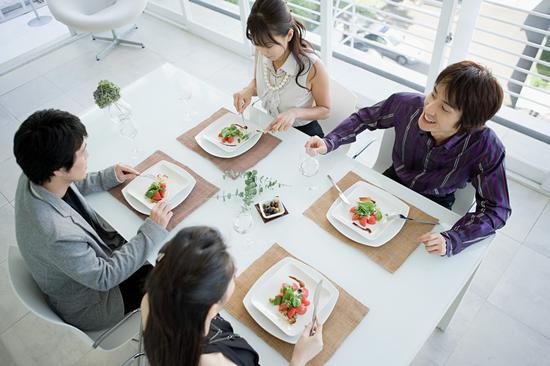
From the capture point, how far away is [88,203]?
163cm

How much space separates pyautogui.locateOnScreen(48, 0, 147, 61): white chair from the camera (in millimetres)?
3471

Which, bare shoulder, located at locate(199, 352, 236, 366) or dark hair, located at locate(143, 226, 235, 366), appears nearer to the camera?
dark hair, located at locate(143, 226, 235, 366)

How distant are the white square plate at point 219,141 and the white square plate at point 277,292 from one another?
1.93ft

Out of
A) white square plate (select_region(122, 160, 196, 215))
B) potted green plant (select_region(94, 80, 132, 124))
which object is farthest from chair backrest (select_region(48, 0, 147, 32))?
white square plate (select_region(122, 160, 196, 215))

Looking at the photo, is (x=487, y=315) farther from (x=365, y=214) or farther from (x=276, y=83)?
(x=276, y=83)

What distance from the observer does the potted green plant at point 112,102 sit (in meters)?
1.72

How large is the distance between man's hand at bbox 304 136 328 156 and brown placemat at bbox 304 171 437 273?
0.58ft

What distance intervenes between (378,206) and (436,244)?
255mm

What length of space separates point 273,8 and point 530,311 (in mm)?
1886

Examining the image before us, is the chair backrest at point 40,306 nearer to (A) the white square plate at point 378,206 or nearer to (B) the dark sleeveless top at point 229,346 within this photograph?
(B) the dark sleeveless top at point 229,346

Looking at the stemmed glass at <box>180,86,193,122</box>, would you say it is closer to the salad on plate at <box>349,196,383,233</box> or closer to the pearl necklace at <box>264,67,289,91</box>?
the pearl necklace at <box>264,67,289,91</box>

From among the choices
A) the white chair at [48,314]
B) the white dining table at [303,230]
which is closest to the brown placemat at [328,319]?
the white dining table at [303,230]

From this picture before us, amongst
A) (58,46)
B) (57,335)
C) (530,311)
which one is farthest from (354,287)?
(58,46)

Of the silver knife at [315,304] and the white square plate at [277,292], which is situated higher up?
the silver knife at [315,304]
